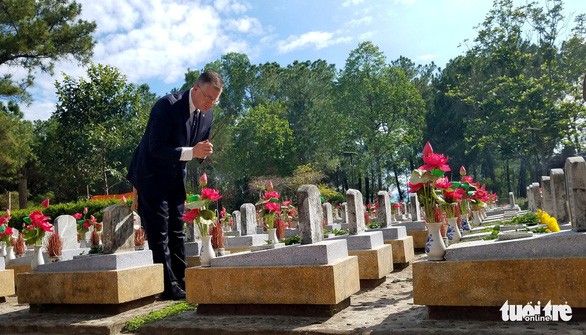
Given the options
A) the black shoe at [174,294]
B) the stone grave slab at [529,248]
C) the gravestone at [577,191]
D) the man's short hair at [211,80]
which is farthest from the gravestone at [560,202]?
the black shoe at [174,294]

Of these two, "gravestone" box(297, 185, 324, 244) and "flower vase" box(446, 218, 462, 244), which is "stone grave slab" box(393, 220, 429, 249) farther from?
"gravestone" box(297, 185, 324, 244)

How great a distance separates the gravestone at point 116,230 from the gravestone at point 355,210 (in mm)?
2856

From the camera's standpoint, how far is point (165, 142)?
6.60 metres

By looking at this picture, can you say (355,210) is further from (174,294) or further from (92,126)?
(92,126)

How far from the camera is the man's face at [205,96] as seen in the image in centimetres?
629

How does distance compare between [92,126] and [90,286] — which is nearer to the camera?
[90,286]

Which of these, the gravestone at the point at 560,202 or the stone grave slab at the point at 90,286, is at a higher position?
the gravestone at the point at 560,202

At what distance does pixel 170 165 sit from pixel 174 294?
1.75 meters

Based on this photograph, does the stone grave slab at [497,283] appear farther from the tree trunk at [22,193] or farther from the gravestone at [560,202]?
the tree trunk at [22,193]

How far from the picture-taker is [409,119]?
1956 inches

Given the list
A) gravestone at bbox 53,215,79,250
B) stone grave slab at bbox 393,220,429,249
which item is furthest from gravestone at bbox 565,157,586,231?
gravestone at bbox 53,215,79,250

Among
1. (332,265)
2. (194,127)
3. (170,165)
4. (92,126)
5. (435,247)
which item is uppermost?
(92,126)

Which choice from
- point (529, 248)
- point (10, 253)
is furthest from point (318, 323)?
point (10, 253)

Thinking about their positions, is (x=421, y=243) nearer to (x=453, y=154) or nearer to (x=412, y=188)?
(x=412, y=188)
